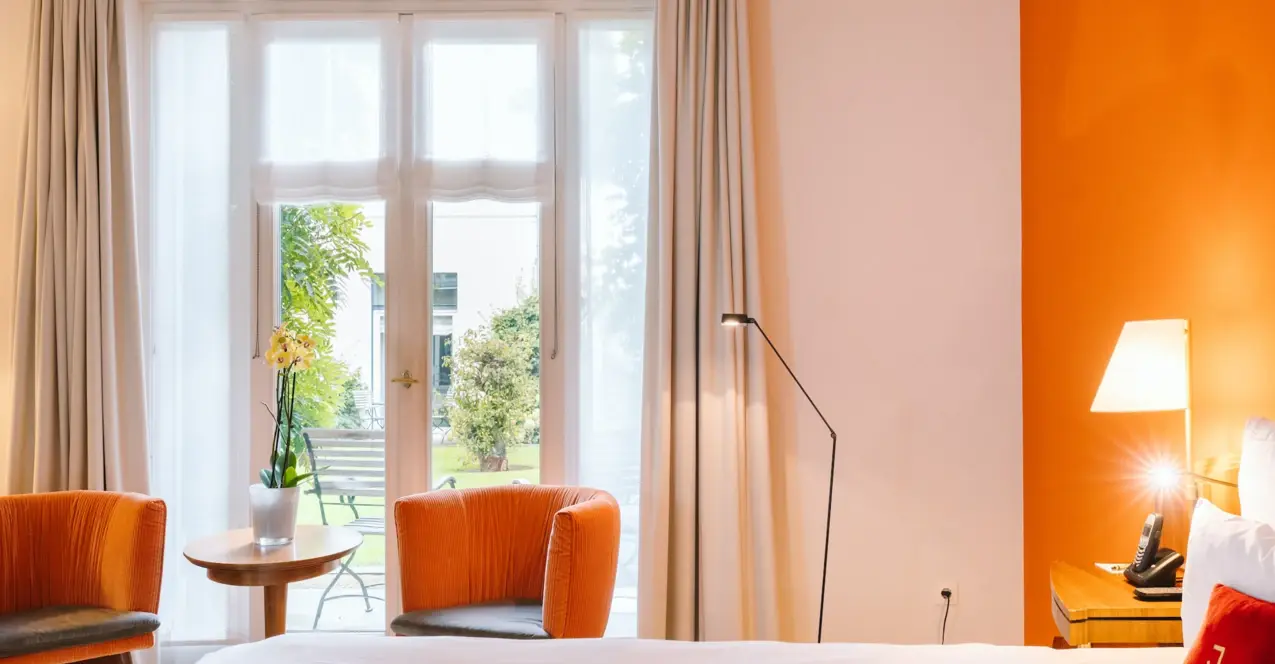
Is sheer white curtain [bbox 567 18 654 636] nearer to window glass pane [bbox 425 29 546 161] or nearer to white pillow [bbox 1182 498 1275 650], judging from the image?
window glass pane [bbox 425 29 546 161]

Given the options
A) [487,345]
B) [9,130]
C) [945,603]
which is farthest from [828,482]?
[9,130]

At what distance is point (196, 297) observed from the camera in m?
3.45

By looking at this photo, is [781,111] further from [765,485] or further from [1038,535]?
[1038,535]

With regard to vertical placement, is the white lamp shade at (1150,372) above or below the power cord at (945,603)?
above

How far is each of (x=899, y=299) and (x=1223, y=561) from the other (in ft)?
5.80

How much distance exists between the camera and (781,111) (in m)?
3.31

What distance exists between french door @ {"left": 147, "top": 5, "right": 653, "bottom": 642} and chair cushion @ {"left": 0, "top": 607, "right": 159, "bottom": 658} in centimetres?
78

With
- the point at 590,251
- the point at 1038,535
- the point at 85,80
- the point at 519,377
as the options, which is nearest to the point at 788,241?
the point at 590,251

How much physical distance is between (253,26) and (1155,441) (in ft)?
11.4

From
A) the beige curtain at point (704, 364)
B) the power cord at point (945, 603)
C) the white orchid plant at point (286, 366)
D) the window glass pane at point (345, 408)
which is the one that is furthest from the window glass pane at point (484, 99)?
the power cord at point (945, 603)

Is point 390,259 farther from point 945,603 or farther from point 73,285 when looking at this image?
point 945,603

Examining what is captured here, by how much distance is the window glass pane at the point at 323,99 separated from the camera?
135 inches

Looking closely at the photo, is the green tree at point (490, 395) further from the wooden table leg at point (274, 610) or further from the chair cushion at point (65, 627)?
the chair cushion at point (65, 627)

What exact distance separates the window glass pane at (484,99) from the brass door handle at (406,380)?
2.84 ft
